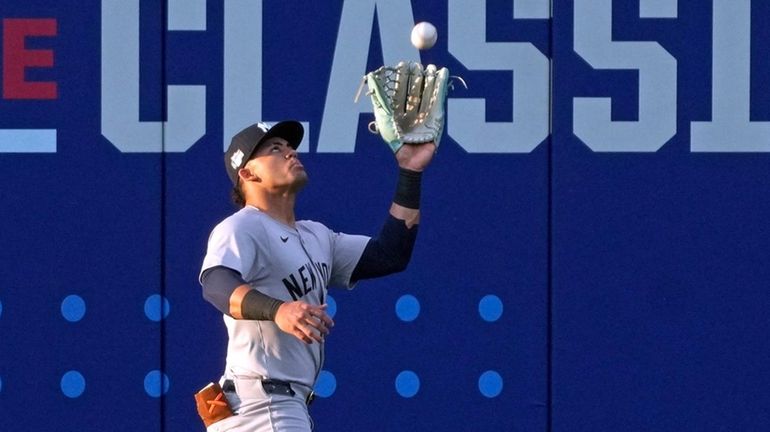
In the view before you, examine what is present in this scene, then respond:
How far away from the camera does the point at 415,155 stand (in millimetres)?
5453

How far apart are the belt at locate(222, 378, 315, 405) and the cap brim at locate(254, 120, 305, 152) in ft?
2.38

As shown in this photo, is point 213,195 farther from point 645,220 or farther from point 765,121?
point 765,121

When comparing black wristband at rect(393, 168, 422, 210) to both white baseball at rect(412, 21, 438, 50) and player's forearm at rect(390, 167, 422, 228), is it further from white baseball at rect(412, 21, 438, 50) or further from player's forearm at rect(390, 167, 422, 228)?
white baseball at rect(412, 21, 438, 50)

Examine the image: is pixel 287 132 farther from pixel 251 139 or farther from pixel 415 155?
pixel 415 155

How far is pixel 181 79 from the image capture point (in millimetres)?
6945

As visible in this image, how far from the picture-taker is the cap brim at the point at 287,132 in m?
5.42

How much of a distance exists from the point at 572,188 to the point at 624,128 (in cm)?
31

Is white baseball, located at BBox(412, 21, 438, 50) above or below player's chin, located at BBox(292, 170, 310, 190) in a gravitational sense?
above

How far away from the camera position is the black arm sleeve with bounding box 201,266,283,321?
16.0ft

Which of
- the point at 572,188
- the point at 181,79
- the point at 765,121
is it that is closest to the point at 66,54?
the point at 181,79

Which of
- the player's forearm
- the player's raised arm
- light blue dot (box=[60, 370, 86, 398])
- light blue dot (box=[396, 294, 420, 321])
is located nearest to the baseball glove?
the player's raised arm

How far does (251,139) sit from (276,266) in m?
0.44

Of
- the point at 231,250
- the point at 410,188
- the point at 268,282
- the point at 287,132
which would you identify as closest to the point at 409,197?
the point at 410,188

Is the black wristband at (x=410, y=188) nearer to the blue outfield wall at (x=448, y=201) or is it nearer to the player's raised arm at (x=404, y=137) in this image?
the player's raised arm at (x=404, y=137)
